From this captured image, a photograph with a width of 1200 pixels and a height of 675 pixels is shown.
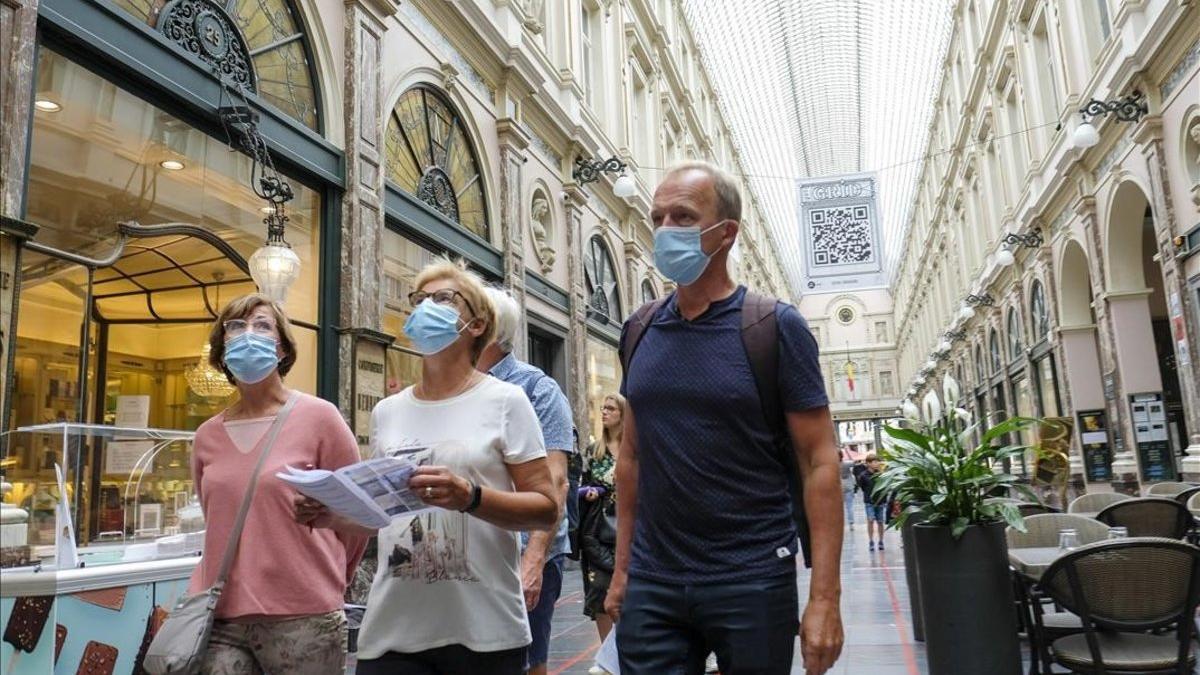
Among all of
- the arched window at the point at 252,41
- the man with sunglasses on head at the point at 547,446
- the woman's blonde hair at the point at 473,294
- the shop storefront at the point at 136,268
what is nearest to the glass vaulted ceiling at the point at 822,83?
the arched window at the point at 252,41

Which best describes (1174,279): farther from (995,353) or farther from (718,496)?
(995,353)

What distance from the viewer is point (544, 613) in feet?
11.4

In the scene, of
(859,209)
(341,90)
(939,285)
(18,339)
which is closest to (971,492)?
(18,339)

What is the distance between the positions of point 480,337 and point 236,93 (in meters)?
4.84

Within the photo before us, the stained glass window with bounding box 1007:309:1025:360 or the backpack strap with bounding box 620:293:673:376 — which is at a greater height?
the stained glass window with bounding box 1007:309:1025:360

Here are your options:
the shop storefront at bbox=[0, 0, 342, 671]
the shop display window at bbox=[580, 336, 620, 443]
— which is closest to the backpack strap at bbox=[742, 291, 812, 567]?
the shop storefront at bbox=[0, 0, 342, 671]

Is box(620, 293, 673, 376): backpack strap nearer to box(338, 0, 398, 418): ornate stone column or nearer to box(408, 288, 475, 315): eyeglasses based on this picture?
box(408, 288, 475, 315): eyeglasses

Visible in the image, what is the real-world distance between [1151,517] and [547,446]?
18.4 ft

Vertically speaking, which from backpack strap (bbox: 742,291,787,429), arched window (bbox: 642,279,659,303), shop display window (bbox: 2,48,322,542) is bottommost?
backpack strap (bbox: 742,291,787,429)

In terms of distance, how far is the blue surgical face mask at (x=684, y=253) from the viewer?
220 centimetres

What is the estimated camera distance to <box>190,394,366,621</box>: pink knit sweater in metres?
2.29

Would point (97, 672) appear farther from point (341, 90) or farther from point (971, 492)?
point (341, 90)

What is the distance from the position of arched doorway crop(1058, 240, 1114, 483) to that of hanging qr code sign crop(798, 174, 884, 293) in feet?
18.0

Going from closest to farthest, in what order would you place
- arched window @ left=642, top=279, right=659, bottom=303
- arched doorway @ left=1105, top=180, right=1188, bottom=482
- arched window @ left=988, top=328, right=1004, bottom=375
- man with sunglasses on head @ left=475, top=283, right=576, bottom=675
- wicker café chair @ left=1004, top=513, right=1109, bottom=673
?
man with sunglasses on head @ left=475, top=283, right=576, bottom=675 → wicker café chair @ left=1004, top=513, right=1109, bottom=673 → arched doorway @ left=1105, top=180, right=1188, bottom=482 → arched window @ left=642, top=279, right=659, bottom=303 → arched window @ left=988, top=328, right=1004, bottom=375
